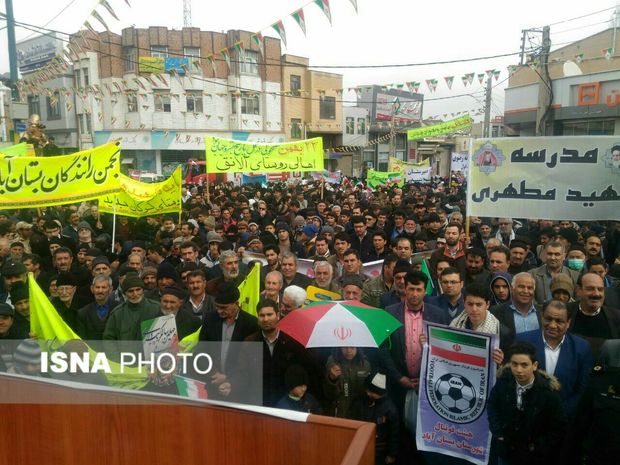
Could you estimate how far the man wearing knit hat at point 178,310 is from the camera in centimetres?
429

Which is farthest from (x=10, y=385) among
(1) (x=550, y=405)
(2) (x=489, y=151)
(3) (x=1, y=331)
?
(2) (x=489, y=151)

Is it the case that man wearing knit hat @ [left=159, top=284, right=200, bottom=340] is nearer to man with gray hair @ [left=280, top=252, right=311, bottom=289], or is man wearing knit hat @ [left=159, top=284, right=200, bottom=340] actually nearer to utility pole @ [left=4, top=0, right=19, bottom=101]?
man with gray hair @ [left=280, top=252, right=311, bottom=289]

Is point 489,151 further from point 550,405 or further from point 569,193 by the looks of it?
point 550,405

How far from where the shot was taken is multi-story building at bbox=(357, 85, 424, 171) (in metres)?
44.8

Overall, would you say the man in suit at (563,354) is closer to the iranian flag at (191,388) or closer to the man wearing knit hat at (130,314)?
the iranian flag at (191,388)

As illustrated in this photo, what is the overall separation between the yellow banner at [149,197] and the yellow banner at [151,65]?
25.6 meters

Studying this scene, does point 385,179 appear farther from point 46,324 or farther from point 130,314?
point 46,324

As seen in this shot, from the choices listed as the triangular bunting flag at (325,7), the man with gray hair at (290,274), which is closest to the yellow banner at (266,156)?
the triangular bunting flag at (325,7)

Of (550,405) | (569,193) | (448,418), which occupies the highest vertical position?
(569,193)

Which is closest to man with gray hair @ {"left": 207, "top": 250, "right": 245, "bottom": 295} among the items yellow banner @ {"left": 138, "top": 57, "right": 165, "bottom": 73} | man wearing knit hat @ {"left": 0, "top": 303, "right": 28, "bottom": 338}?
man wearing knit hat @ {"left": 0, "top": 303, "right": 28, "bottom": 338}

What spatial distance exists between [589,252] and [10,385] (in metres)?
5.90

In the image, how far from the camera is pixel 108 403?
241 cm

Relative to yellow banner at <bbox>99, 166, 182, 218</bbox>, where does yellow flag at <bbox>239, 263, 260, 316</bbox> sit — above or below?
below

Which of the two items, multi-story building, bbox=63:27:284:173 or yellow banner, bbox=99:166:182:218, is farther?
multi-story building, bbox=63:27:284:173
